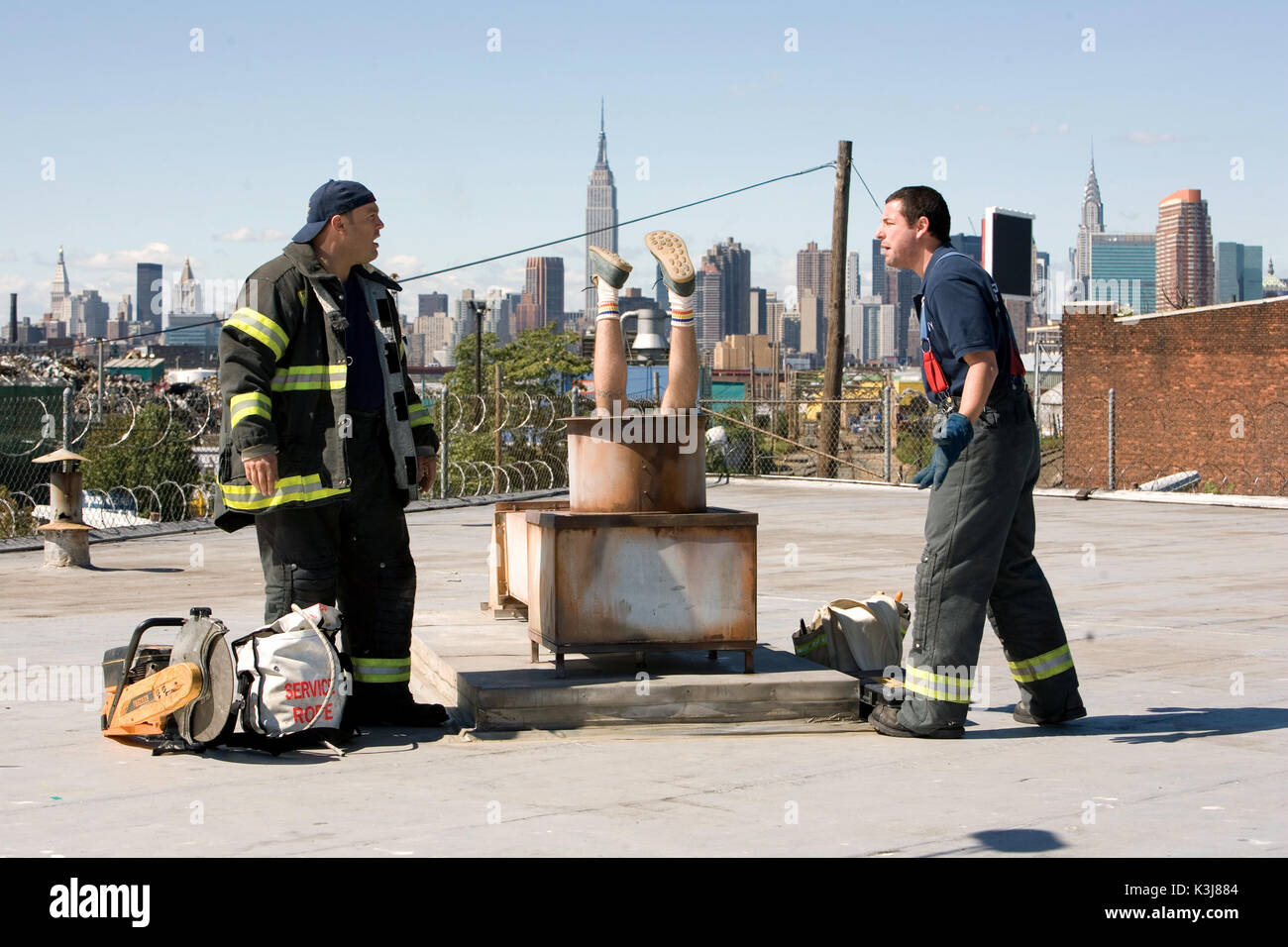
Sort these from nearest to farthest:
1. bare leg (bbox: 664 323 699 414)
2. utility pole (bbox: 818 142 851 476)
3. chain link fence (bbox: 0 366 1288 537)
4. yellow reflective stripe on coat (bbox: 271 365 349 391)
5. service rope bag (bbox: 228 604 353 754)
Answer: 1. service rope bag (bbox: 228 604 353 754)
2. yellow reflective stripe on coat (bbox: 271 365 349 391)
3. bare leg (bbox: 664 323 699 414)
4. chain link fence (bbox: 0 366 1288 537)
5. utility pole (bbox: 818 142 851 476)

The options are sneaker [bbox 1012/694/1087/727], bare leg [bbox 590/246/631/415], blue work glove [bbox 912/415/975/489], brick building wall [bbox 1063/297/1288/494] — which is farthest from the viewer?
brick building wall [bbox 1063/297/1288/494]

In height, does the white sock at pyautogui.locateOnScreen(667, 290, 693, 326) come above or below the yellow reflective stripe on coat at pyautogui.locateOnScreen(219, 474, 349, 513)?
above

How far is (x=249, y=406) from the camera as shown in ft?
19.9

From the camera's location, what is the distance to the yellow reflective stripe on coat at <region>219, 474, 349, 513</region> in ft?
20.3

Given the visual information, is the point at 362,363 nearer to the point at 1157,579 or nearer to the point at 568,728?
the point at 568,728

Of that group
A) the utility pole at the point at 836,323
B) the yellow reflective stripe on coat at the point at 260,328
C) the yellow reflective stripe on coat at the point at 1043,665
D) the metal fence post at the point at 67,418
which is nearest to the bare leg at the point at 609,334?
the yellow reflective stripe on coat at the point at 260,328

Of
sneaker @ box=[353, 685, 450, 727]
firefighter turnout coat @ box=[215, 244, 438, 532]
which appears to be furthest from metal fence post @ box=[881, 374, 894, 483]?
firefighter turnout coat @ box=[215, 244, 438, 532]

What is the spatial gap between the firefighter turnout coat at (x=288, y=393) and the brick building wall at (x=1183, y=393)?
39.2 metres

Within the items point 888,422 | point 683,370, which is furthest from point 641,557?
point 888,422

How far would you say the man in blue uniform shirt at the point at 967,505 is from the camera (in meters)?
6.20

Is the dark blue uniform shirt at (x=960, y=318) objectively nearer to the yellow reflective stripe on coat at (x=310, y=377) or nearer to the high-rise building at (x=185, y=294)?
the yellow reflective stripe on coat at (x=310, y=377)

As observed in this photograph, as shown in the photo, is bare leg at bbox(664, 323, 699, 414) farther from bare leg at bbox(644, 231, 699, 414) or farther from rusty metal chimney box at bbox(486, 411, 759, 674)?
rusty metal chimney box at bbox(486, 411, 759, 674)

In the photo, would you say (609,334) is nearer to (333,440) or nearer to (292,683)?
(333,440)
